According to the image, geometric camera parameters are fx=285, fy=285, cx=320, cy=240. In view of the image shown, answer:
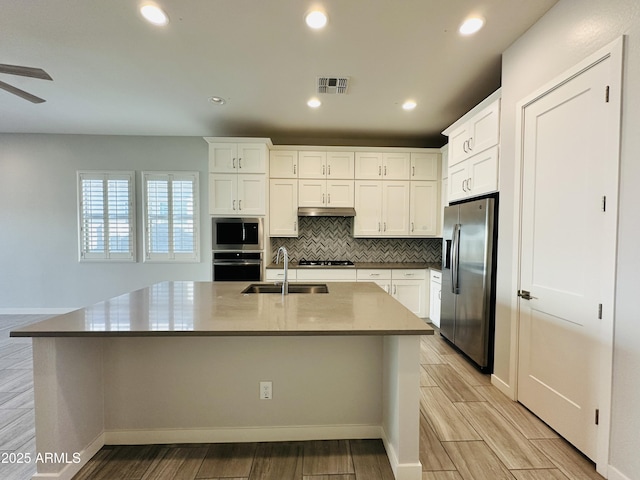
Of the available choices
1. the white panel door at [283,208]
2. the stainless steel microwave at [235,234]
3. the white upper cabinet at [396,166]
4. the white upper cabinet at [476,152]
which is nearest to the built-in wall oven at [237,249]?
the stainless steel microwave at [235,234]

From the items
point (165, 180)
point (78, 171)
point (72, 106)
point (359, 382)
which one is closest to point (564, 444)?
point (359, 382)

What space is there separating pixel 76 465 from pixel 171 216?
11.9 feet

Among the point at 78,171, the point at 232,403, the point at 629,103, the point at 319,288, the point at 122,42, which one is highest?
the point at 122,42

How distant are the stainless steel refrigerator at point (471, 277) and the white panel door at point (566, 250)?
0.39 metres

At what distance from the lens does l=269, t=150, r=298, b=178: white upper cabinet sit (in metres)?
4.17

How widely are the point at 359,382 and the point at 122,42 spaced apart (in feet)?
10.2

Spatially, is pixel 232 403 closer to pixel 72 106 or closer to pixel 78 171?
pixel 72 106

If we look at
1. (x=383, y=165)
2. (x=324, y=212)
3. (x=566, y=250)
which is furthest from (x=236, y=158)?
(x=566, y=250)

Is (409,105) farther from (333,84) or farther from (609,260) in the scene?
(609,260)

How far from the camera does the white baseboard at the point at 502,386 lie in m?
2.27

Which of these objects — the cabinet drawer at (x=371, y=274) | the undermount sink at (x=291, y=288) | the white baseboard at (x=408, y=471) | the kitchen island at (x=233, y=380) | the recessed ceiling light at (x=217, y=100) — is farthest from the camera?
the cabinet drawer at (x=371, y=274)

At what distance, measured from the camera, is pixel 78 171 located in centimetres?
454

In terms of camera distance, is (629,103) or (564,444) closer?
(629,103)

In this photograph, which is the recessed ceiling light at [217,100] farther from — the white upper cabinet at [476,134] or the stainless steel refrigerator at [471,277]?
the stainless steel refrigerator at [471,277]
